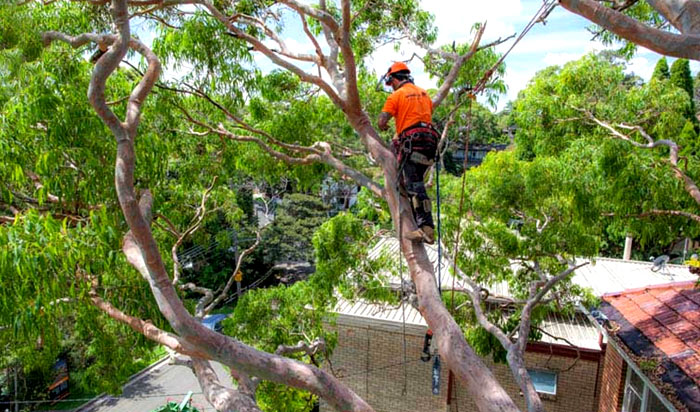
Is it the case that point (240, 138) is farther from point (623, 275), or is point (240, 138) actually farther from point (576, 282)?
point (623, 275)

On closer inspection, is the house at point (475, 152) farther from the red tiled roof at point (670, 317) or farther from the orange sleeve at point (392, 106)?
the orange sleeve at point (392, 106)

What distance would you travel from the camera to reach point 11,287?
3.53 meters

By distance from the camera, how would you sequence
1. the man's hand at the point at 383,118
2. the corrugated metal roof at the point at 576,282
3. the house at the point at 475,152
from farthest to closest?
1. the house at the point at 475,152
2. the corrugated metal roof at the point at 576,282
3. the man's hand at the point at 383,118

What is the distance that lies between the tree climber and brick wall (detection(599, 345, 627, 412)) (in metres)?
4.04

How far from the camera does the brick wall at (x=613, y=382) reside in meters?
6.16

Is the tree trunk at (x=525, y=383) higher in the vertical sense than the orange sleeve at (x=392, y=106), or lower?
lower

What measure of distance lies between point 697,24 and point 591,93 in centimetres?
535

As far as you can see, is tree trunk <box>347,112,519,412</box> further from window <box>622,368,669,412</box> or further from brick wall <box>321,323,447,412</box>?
brick wall <box>321,323,447,412</box>

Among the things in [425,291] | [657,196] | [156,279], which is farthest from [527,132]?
[156,279]

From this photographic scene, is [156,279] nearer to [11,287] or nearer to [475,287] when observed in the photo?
[11,287]

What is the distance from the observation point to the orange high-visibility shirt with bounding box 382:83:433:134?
158 inches

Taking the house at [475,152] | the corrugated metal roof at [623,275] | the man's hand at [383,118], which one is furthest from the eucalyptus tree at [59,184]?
the house at [475,152]

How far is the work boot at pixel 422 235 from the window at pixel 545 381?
6047 mm

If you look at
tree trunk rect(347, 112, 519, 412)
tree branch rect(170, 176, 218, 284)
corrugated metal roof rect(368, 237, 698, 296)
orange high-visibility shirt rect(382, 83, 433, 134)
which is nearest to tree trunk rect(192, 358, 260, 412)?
tree branch rect(170, 176, 218, 284)
